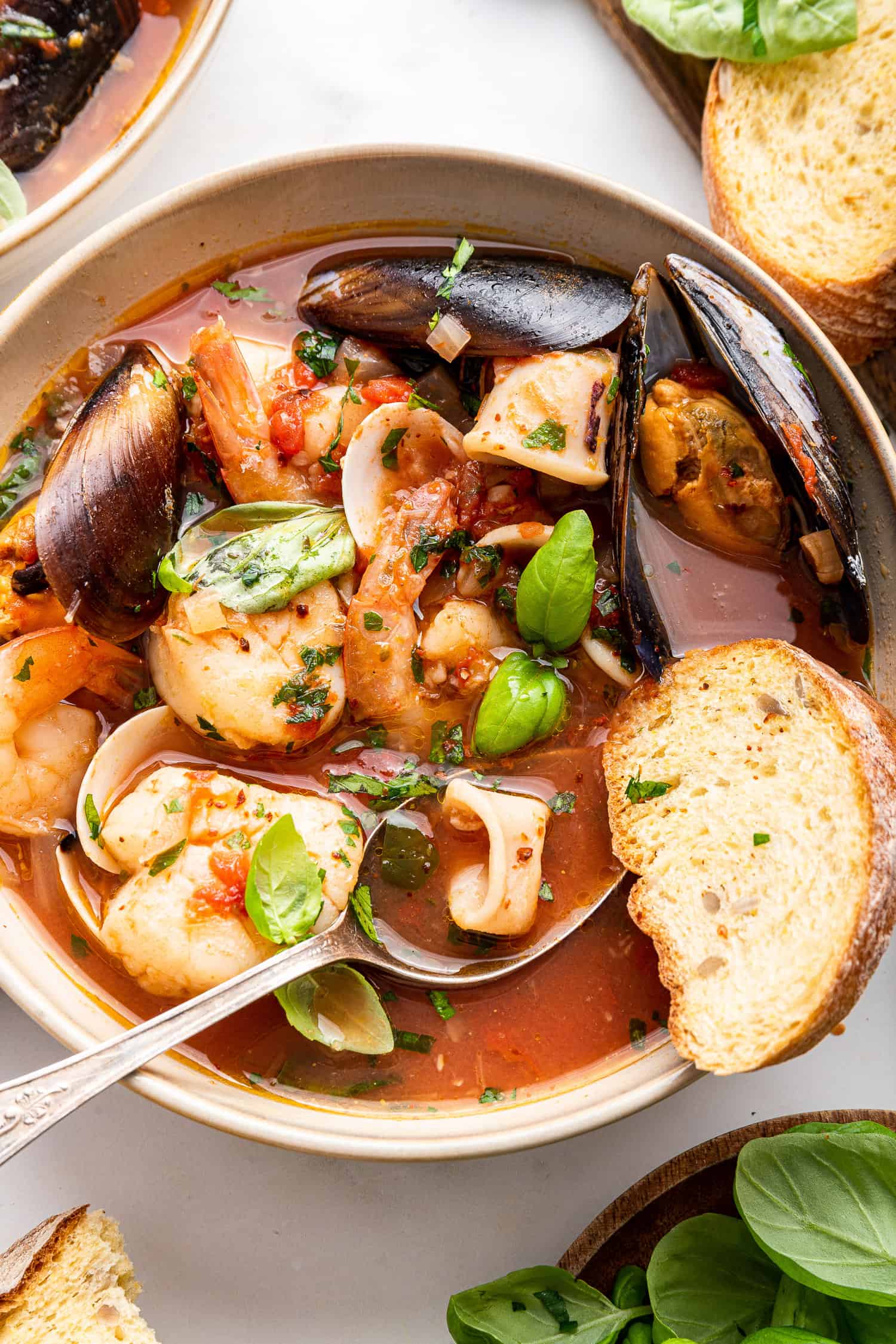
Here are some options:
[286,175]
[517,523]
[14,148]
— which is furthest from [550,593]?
[14,148]

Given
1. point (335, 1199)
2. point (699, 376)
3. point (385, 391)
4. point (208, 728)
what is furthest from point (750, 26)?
point (335, 1199)

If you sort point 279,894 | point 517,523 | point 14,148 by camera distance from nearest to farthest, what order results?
point 279,894
point 517,523
point 14,148

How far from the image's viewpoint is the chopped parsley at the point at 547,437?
2.69 meters

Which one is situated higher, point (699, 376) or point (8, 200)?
point (699, 376)

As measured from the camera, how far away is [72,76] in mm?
3127

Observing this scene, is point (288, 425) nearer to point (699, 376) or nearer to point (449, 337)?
point (449, 337)

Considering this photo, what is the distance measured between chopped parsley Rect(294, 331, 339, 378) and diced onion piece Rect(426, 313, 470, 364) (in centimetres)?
27

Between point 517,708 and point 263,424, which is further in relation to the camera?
point 263,424

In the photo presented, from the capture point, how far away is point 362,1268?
2.93 meters

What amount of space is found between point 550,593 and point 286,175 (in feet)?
4.14

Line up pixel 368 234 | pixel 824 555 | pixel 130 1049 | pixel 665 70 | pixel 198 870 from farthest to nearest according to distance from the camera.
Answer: pixel 665 70
pixel 368 234
pixel 824 555
pixel 198 870
pixel 130 1049

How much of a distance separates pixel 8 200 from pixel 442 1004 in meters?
2.36

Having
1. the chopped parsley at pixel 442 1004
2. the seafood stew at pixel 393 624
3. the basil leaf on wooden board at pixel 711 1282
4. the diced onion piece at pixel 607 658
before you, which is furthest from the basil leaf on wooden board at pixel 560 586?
the basil leaf on wooden board at pixel 711 1282

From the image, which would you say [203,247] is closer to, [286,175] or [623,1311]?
[286,175]
